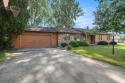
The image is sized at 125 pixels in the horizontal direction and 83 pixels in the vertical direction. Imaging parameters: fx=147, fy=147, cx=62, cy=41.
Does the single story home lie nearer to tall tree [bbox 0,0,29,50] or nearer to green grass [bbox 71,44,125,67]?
tall tree [bbox 0,0,29,50]

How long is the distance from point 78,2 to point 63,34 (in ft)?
57.0

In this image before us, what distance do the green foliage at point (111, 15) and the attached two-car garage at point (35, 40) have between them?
12.8 m

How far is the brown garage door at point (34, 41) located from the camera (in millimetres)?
22281

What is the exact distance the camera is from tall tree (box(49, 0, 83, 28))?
39281 millimetres

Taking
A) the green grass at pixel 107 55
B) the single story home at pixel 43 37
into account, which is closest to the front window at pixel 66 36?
the single story home at pixel 43 37

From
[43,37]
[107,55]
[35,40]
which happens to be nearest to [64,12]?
[43,37]

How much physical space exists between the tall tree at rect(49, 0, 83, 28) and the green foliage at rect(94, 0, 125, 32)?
2710 centimetres

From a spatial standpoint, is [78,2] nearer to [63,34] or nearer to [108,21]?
[63,34]

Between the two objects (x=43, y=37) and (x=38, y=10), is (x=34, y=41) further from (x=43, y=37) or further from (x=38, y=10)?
(x=38, y=10)

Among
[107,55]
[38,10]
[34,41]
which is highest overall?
[38,10]

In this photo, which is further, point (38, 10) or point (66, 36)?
point (38, 10)

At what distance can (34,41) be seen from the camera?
2331 centimetres

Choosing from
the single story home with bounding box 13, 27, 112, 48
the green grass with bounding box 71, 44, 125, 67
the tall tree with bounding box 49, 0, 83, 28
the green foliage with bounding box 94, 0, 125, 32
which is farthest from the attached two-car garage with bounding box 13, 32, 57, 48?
the tall tree with bounding box 49, 0, 83, 28

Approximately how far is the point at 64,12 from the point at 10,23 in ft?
77.6
